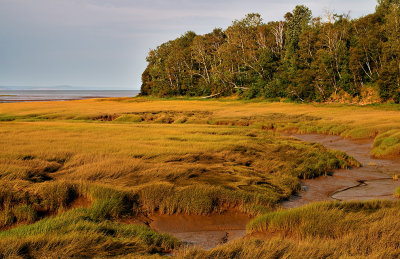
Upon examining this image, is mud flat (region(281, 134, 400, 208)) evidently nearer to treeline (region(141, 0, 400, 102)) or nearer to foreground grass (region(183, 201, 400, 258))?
foreground grass (region(183, 201, 400, 258))

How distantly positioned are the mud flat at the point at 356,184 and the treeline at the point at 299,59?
31194 mm

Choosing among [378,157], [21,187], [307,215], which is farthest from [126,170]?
[378,157]

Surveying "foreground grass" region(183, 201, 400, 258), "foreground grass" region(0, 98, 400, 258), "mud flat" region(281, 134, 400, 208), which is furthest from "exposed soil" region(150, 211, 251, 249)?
"mud flat" region(281, 134, 400, 208)

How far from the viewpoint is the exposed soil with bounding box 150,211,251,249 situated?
855cm

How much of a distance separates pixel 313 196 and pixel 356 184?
9.07 ft

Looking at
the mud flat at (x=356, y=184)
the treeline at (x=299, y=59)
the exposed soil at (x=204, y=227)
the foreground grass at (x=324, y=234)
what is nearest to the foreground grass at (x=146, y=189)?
the foreground grass at (x=324, y=234)

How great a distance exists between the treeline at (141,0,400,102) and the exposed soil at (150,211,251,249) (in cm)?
4118

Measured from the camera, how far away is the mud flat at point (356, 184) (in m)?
11.8

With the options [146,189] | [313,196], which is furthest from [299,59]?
[146,189]

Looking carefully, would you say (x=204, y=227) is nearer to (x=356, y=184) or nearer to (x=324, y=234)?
(x=324, y=234)

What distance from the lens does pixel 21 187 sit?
10414 millimetres

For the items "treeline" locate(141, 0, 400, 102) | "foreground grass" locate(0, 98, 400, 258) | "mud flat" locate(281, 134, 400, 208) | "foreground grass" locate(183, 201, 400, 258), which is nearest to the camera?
"foreground grass" locate(183, 201, 400, 258)

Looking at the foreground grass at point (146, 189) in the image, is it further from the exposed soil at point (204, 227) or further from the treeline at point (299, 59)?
the treeline at point (299, 59)

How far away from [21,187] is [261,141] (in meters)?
14.1
